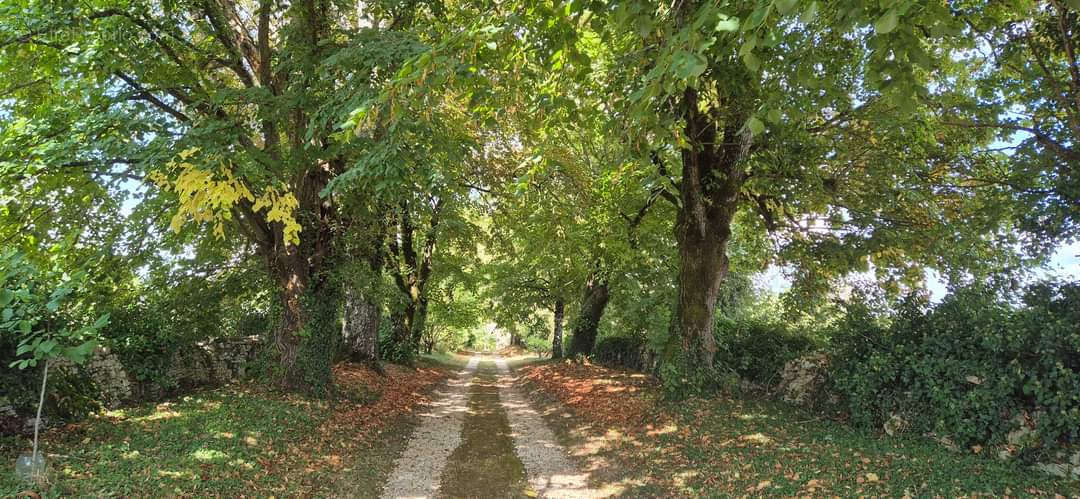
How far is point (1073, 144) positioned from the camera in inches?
258

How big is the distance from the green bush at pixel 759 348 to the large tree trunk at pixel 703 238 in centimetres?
107

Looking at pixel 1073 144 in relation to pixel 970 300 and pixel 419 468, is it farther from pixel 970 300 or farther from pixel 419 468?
pixel 419 468

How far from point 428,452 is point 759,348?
24.9 feet

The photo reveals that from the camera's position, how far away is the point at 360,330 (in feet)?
53.1

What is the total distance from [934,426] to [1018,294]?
7.13ft

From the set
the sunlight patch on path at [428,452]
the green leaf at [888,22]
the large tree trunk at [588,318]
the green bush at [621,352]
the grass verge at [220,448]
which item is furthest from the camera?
the large tree trunk at [588,318]

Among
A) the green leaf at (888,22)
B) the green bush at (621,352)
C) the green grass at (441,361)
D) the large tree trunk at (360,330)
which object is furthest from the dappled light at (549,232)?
the green grass at (441,361)

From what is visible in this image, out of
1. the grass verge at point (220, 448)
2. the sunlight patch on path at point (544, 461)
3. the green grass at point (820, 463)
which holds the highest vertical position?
the green grass at point (820, 463)

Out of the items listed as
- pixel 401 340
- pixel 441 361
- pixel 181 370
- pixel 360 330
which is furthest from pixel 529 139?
pixel 441 361

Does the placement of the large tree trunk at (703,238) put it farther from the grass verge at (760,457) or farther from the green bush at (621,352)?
→ the green bush at (621,352)

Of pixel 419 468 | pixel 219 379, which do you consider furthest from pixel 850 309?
pixel 219 379

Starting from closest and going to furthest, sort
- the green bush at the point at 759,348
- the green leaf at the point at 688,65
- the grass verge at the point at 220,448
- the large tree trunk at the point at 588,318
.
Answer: the green leaf at the point at 688,65 < the grass verge at the point at 220,448 < the green bush at the point at 759,348 < the large tree trunk at the point at 588,318

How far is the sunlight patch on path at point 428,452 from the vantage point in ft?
22.5

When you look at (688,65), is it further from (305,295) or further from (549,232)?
(549,232)
